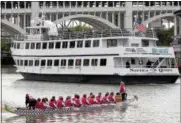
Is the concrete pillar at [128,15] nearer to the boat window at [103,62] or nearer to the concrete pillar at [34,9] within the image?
the concrete pillar at [34,9]

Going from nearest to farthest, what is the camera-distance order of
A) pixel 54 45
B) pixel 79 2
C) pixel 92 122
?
pixel 92 122 → pixel 54 45 → pixel 79 2

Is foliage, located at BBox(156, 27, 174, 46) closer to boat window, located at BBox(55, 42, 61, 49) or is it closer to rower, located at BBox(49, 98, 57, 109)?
boat window, located at BBox(55, 42, 61, 49)

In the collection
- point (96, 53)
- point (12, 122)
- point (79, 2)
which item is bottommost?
point (12, 122)

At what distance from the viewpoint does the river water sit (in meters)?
32.1

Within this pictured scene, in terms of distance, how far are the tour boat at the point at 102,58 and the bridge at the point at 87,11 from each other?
31.8 meters

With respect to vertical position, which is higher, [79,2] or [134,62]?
[79,2]

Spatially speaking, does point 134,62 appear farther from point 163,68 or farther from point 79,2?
point 79,2

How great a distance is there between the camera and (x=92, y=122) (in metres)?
31.0

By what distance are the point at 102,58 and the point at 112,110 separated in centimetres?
1665

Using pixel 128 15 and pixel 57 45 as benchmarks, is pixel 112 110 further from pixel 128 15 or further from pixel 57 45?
pixel 128 15

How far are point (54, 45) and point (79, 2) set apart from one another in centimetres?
3925

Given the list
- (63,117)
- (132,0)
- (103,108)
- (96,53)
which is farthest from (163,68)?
(132,0)

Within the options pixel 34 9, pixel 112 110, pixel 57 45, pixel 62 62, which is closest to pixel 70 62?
pixel 62 62

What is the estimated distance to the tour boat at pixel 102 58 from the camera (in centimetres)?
5138
